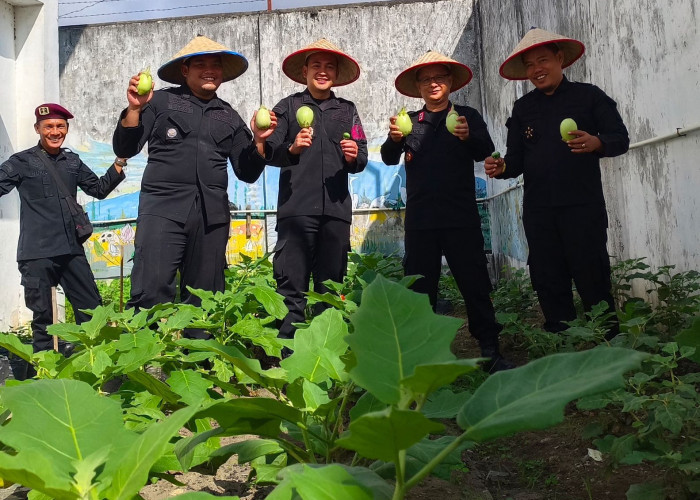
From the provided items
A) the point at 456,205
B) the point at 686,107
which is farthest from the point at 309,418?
the point at 686,107

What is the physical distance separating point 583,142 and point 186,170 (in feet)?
7.18

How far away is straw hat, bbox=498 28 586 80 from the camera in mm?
3910

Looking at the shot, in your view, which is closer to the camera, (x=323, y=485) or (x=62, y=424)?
(x=323, y=485)

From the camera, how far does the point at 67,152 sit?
5.62 m

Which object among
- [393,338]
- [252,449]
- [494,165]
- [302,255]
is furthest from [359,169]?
[393,338]

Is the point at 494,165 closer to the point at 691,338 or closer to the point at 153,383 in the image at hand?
the point at 153,383

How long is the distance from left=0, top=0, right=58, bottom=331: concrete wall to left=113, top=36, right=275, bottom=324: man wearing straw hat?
12.8 feet

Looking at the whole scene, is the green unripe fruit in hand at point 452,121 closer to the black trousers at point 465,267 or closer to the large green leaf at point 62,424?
the black trousers at point 465,267

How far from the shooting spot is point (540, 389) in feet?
2.69

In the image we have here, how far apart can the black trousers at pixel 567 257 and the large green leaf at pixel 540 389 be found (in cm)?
299

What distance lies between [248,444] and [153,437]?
0.74 metres

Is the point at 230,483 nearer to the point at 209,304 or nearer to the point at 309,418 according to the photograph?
the point at 309,418

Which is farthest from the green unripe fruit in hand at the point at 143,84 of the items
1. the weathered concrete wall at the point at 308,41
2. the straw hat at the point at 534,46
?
the weathered concrete wall at the point at 308,41

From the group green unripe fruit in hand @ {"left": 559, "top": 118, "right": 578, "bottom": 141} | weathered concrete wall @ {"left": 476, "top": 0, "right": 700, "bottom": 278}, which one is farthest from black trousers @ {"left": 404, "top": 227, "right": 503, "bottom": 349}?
weathered concrete wall @ {"left": 476, "top": 0, "right": 700, "bottom": 278}
